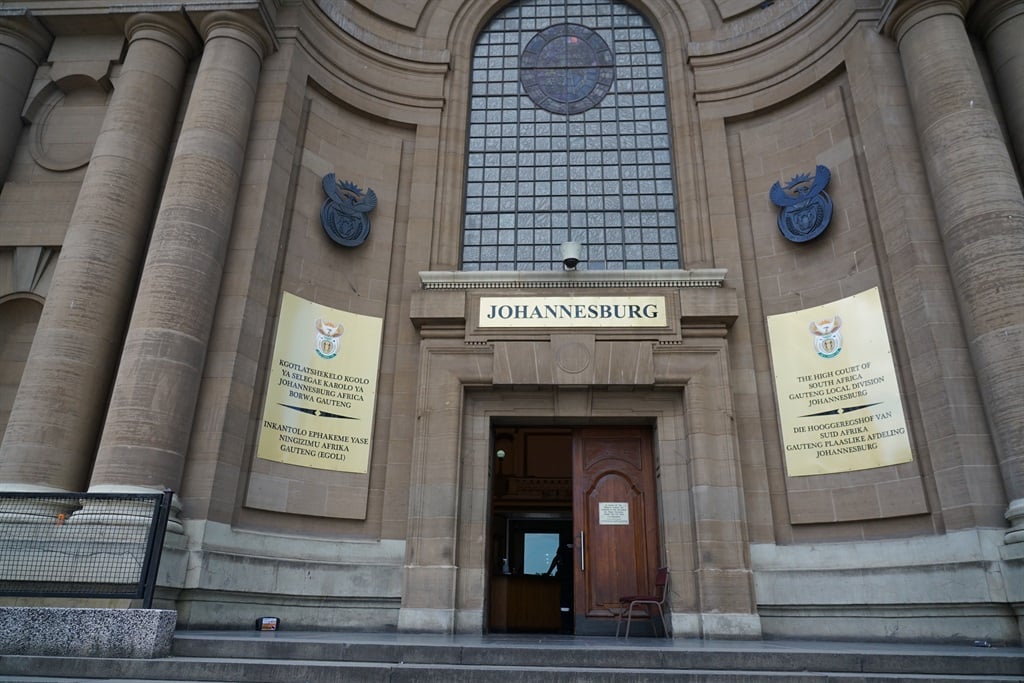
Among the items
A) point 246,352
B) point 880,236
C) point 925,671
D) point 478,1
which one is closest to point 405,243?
point 246,352

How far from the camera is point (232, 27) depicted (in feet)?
44.0

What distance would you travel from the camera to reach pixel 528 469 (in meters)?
21.2

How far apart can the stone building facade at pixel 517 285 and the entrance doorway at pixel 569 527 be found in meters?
0.08

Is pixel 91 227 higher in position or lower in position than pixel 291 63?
lower

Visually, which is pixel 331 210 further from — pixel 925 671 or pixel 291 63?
pixel 925 671

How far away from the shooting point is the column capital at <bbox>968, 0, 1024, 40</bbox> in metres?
12.6

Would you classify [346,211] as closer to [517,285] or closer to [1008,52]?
[517,285]

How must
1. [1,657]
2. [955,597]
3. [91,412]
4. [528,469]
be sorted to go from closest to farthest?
[1,657] → [955,597] → [91,412] → [528,469]

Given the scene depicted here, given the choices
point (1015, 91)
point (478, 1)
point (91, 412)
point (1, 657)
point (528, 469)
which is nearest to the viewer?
point (1, 657)

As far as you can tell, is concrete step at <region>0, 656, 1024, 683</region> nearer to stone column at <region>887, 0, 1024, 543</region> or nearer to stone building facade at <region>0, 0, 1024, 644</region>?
stone building facade at <region>0, 0, 1024, 644</region>

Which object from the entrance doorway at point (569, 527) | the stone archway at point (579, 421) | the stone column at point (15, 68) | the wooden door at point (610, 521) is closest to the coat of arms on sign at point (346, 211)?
the stone archway at point (579, 421)

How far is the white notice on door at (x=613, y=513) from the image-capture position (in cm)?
1281

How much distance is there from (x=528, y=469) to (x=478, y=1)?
518 inches

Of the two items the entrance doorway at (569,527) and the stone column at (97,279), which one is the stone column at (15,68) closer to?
the stone column at (97,279)
